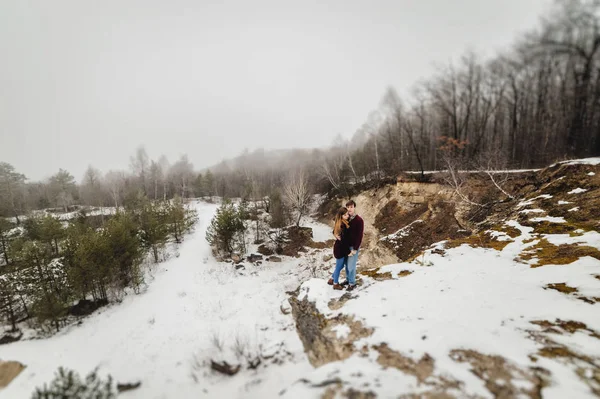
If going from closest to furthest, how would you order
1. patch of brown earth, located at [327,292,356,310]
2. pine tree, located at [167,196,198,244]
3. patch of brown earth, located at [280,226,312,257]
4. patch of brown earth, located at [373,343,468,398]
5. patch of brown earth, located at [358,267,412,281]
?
patch of brown earth, located at [373,343,468,398]
patch of brown earth, located at [327,292,356,310]
patch of brown earth, located at [358,267,412,281]
patch of brown earth, located at [280,226,312,257]
pine tree, located at [167,196,198,244]

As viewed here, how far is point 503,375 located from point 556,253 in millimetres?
5528

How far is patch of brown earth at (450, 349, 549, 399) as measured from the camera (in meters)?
2.41

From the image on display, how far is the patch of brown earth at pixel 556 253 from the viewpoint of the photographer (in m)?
5.34

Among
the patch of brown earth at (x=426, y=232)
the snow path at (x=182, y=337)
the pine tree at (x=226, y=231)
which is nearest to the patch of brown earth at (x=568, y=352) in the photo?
the snow path at (x=182, y=337)

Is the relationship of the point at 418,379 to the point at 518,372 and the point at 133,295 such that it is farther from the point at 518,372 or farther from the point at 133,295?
the point at 133,295

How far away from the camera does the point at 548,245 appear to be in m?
6.49

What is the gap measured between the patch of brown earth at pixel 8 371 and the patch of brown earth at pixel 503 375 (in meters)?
13.9

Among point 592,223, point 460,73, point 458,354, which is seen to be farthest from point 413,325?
point 460,73

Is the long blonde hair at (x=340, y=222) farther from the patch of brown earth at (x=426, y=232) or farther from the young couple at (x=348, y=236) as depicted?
the patch of brown earth at (x=426, y=232)

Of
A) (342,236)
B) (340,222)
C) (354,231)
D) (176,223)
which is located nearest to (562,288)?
(354,231)

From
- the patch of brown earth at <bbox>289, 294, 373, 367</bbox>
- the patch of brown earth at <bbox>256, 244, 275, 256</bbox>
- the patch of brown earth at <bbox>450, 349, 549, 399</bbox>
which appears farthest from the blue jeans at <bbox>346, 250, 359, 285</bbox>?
the patch of brown earth at <bbox>256, 244, 275, 256</bbox>

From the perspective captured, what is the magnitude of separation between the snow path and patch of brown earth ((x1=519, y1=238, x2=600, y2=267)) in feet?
21.7

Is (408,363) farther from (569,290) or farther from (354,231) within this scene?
(569,290)

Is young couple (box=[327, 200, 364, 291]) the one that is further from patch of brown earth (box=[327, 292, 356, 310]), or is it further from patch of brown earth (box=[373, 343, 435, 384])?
patch of brown earth (box=[373, 343, 435, 384])
